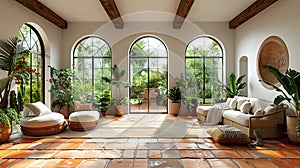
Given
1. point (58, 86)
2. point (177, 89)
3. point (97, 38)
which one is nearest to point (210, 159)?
point (177, 89)

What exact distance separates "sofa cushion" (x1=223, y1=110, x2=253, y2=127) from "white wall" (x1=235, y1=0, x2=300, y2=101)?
1.00 meters

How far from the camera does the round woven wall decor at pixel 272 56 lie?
511 cm

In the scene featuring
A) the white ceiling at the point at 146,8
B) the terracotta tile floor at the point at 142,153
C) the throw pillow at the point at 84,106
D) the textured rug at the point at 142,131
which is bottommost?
the terracotta tile floor at the point at 142,153

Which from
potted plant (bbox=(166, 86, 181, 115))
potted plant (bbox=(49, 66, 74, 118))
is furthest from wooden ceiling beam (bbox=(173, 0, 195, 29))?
potted plant (bbox=(49, 66, 74, 118))

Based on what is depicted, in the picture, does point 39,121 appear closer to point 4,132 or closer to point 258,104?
point 4,132

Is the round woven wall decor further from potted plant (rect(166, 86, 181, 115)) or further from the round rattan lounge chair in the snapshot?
the round rattan lounge chair

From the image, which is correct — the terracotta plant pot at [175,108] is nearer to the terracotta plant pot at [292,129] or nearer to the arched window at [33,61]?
the terracotta plant pot at [292,129]

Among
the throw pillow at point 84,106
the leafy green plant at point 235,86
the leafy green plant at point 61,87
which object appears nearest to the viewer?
the leafy green plant at point 235,86

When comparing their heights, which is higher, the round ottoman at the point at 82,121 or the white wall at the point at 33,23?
the white wall at the point at 33,23

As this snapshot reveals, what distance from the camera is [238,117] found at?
4910 mm

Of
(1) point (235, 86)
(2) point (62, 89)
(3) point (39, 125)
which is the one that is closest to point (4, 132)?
(3) point (39, 125)

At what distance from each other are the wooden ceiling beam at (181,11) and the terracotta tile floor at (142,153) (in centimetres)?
321

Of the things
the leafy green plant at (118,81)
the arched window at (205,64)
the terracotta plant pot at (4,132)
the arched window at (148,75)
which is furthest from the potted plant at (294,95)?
the terracotta plant pot at (4,132)

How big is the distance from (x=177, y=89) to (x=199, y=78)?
970 mm
